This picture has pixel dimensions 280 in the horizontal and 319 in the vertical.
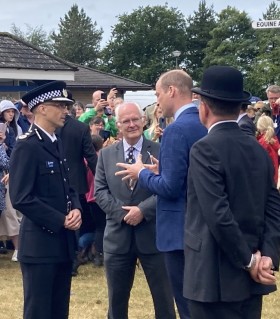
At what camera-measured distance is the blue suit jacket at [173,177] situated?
4.84 metres

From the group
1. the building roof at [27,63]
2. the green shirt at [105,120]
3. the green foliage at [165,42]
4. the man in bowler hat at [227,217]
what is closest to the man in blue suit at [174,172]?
the man in bowler hat at [227,217]

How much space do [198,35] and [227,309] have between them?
84.0 meters

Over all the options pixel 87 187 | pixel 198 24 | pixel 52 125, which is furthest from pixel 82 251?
pixel 198 24

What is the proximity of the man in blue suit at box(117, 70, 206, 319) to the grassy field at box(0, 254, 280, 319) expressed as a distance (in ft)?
7.21

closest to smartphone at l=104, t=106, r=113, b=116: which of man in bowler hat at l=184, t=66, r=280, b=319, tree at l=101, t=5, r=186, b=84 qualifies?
man in bowler hat at l=184, t=66, r=280, b=319

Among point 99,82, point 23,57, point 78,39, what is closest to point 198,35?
point 78,39

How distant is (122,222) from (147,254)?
1.03ft

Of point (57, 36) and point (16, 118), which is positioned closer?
point (16, 118)

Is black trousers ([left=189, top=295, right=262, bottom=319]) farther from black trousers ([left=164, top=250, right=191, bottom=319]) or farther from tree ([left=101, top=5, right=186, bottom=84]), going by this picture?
tree ([left=101, top=5, right=186, bottom=84])

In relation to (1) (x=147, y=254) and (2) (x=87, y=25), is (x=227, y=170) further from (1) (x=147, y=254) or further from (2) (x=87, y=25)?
(2) (x=87, y=25)

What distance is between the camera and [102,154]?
605 centimetres

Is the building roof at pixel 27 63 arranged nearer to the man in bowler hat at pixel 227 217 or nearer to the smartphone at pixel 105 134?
the smartphone at pixel 105 134

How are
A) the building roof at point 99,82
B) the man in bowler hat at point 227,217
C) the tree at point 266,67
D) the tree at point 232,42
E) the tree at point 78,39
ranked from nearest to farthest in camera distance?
the man in bowler hat at point 227,217
the building roof at point 99,82
the tree at point 266,67
the tree at point 232,42
the tree at point 78,39

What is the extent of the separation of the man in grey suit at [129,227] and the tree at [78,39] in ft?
280
